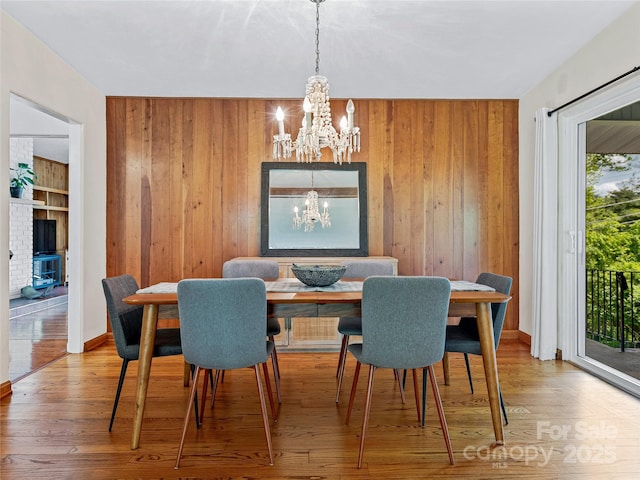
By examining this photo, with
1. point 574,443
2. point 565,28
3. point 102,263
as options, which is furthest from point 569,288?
point 102,263

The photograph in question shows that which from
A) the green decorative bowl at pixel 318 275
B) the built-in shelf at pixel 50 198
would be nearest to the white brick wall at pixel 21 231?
the built-in shelf at pixel 50 198

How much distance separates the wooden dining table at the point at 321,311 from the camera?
6.35ft

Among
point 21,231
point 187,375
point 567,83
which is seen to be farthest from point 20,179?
point 567,83

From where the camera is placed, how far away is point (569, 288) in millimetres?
3268

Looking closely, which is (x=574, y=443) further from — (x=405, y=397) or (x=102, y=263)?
(x=102, y=263)

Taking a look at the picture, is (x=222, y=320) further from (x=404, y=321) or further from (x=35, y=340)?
(x=35, y=340)

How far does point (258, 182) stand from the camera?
13.3 ft

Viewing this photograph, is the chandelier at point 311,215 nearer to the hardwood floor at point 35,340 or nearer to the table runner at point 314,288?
the table runner at point 314,288

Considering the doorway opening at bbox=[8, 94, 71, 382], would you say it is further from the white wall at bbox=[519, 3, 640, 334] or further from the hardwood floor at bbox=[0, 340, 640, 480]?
the white wall at bbox=[519, 3, 640, 334]

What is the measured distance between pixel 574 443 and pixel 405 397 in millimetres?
921

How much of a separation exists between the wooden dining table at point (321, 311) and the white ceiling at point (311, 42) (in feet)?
6.03

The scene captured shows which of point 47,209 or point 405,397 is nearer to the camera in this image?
point 405,397

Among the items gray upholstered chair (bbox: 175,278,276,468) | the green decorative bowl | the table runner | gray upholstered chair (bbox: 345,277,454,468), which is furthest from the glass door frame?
gray upholstered chair (bbox: 175,278,276,468)

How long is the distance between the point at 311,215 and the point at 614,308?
9.97ft
